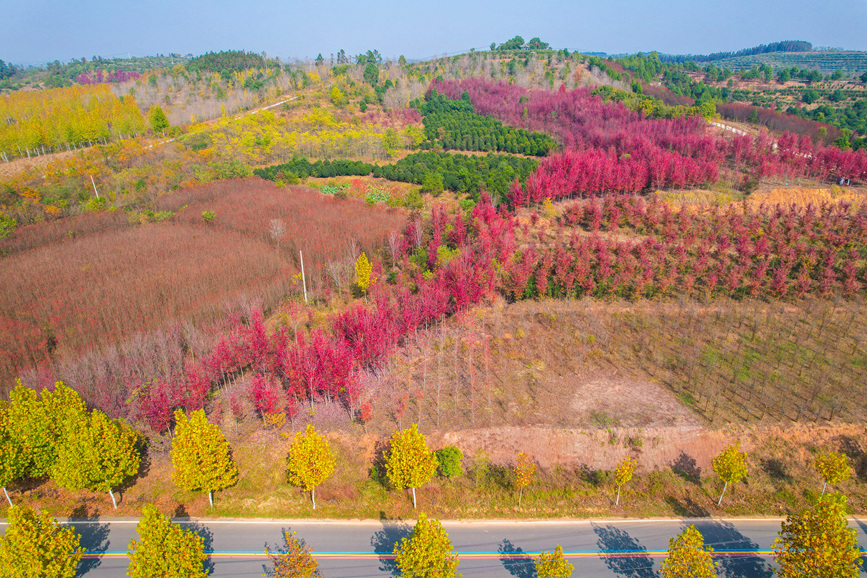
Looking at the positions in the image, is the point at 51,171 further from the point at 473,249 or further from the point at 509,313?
the point at 509,313

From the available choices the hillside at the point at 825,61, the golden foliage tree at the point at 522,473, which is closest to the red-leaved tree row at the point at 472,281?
the golden foliage tree at the point at 522,473

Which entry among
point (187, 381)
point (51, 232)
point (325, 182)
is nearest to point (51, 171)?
point (51, 232)

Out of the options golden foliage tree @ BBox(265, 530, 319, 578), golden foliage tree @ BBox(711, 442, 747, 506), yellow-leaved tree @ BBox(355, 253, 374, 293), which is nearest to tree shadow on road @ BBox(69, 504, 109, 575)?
golden foliage tree @ BBox(265, 530, 319, 578)

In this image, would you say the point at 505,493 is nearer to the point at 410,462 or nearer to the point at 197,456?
the point at 410,462

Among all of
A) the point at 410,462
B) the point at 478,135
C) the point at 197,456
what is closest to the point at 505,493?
the point at 410,462

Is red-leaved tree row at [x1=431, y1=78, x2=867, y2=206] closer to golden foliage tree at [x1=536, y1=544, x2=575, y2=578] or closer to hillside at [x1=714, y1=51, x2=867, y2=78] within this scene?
golden foliage tree at [x1=536, y1=544, x2=575, y2=578]
